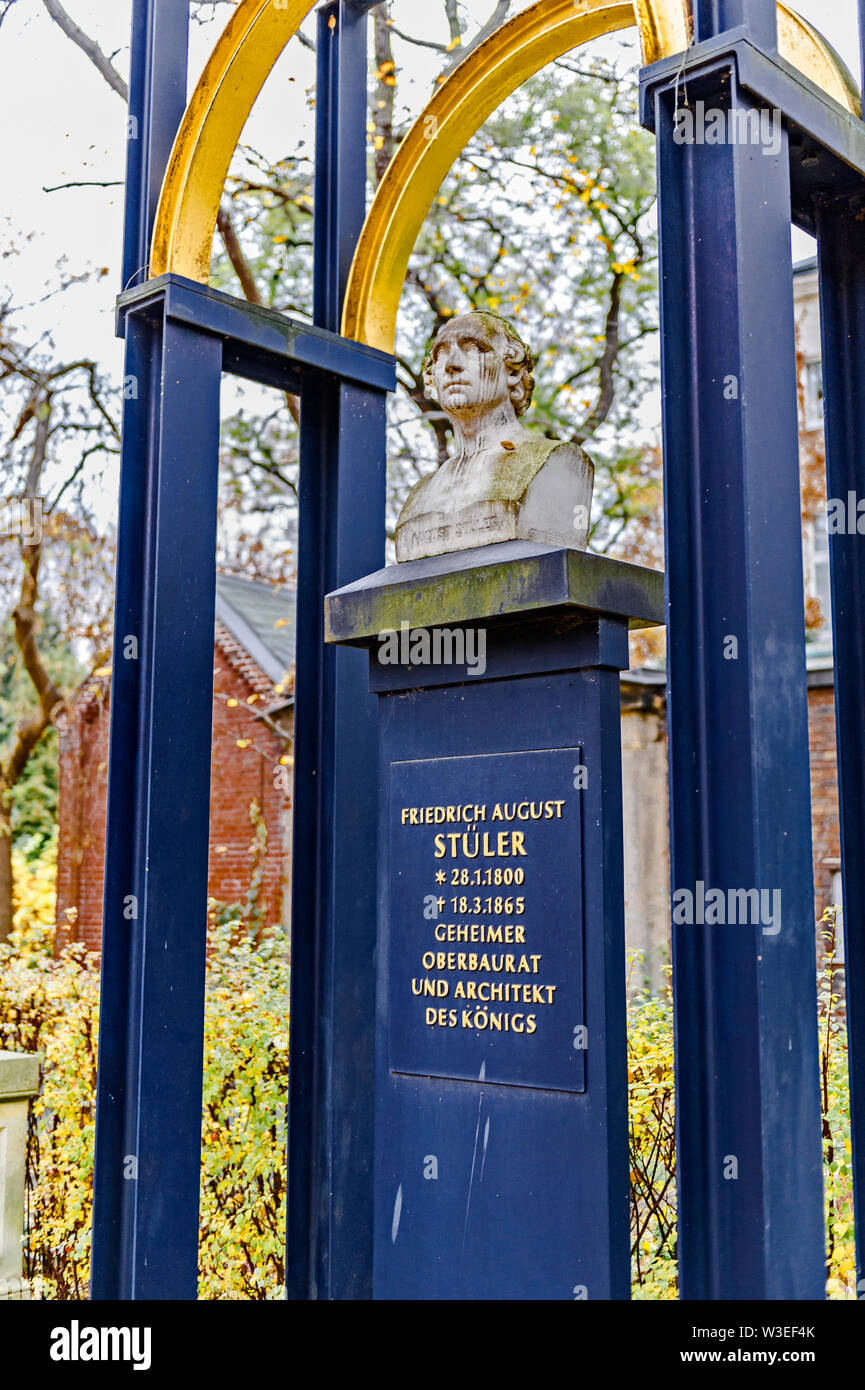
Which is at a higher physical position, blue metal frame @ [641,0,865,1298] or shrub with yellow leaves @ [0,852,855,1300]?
blue metal frame @ [641,0,865,1298]

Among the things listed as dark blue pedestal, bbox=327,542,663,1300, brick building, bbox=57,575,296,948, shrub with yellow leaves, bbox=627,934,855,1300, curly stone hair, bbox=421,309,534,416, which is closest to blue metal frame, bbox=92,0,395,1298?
dark blue pedestal, bbox=327,542,663,1300

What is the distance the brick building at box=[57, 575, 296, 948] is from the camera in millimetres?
15562

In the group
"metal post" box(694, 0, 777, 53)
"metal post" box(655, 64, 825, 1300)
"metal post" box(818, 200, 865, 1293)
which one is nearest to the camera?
"metal post" box(655, 64, 825, 1300)

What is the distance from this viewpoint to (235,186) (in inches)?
413

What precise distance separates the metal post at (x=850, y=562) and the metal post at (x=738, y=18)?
3.33 ft

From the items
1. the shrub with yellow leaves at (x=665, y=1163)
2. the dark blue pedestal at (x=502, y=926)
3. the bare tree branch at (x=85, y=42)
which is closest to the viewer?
the dark blue pedestal at (x=502, y=926)

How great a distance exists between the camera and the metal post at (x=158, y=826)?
4.13 meters

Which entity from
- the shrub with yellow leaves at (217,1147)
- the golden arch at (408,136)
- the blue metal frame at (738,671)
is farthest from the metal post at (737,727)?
the shrub with yellow leaves at (217,1147)

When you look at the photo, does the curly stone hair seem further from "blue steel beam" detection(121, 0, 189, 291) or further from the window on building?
the window on building

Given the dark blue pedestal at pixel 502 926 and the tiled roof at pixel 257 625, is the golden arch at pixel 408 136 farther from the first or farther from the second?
the tiled roof at pixel 257 625

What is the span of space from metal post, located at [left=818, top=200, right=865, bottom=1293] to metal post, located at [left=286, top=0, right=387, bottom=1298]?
1779mm

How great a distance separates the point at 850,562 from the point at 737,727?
1517mm

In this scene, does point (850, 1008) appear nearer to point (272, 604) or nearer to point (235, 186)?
point (235, 186)
